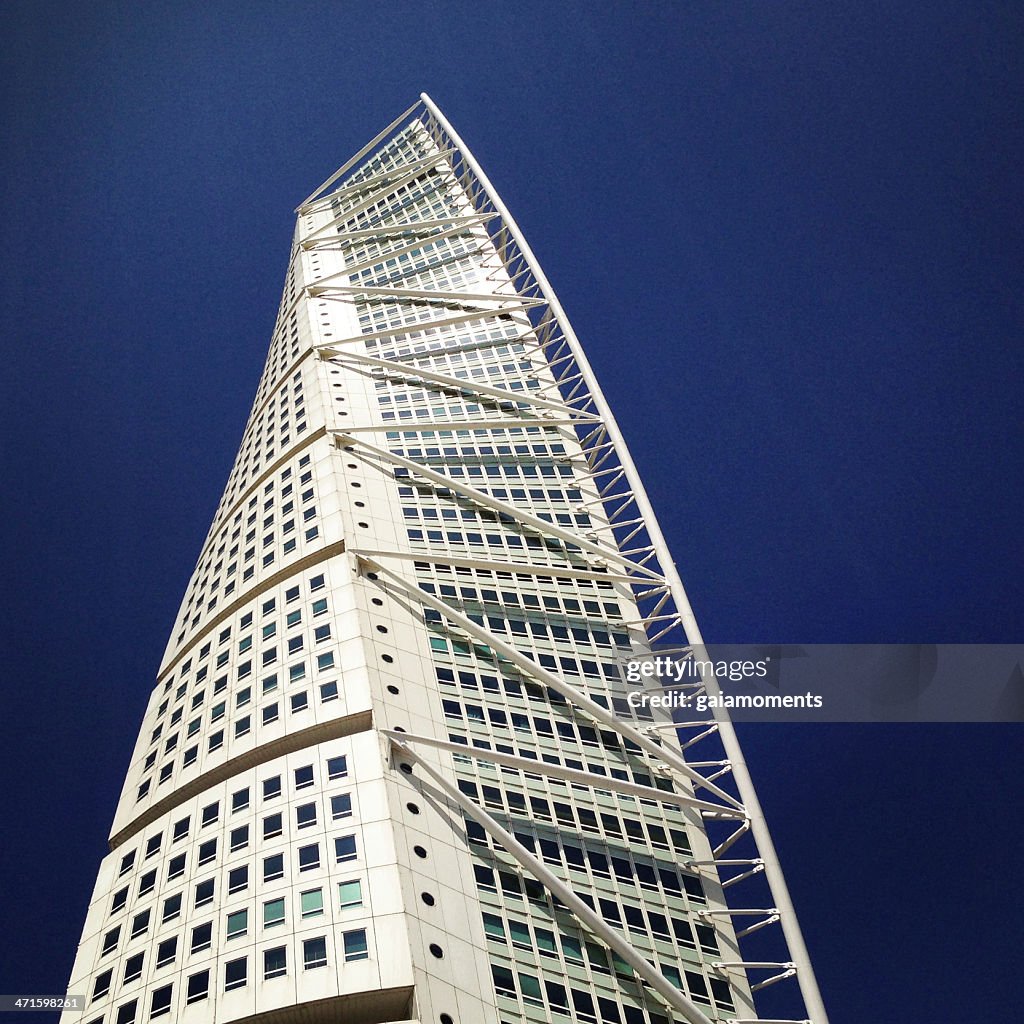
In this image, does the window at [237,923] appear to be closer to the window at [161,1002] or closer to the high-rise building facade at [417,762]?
the high-rise building facade at [417,762]

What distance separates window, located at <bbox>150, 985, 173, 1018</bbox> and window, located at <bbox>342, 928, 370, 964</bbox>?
17.6 feet

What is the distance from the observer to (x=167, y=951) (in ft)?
112

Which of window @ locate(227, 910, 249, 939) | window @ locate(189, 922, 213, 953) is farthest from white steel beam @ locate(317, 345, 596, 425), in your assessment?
window @ locate(189, 922, 213, 953)

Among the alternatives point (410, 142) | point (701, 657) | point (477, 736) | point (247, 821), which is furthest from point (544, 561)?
point (410, 142)

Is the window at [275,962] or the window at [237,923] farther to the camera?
the window at [237,923]

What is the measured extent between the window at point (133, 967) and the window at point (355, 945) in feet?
22.4

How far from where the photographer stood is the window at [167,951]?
33.7 metres

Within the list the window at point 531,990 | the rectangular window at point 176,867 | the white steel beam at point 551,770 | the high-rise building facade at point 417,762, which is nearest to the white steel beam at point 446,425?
the high-rise building facade at point 417,762

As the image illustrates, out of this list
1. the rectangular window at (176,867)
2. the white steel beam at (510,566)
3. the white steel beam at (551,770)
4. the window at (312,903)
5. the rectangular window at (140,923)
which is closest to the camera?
the window at (312,903)

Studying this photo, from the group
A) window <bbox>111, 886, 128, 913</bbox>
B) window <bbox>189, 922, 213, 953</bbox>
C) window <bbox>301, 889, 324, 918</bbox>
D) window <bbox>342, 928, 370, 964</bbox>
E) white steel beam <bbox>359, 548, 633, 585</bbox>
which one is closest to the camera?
window <bbox>342, 928, 370, 964</bbox>

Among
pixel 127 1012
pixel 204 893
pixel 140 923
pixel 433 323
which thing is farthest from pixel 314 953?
pixel 433 323

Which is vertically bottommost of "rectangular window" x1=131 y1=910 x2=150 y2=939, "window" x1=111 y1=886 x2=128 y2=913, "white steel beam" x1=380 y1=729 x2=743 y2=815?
"rectangular window" x1=131 y1=910 x2=150 y2=939

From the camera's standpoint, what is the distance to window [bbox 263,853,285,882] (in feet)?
114

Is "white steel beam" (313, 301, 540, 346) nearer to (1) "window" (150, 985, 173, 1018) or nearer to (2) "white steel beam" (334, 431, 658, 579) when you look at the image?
(2) "white steel beam" (334, 431, 658, 579)
